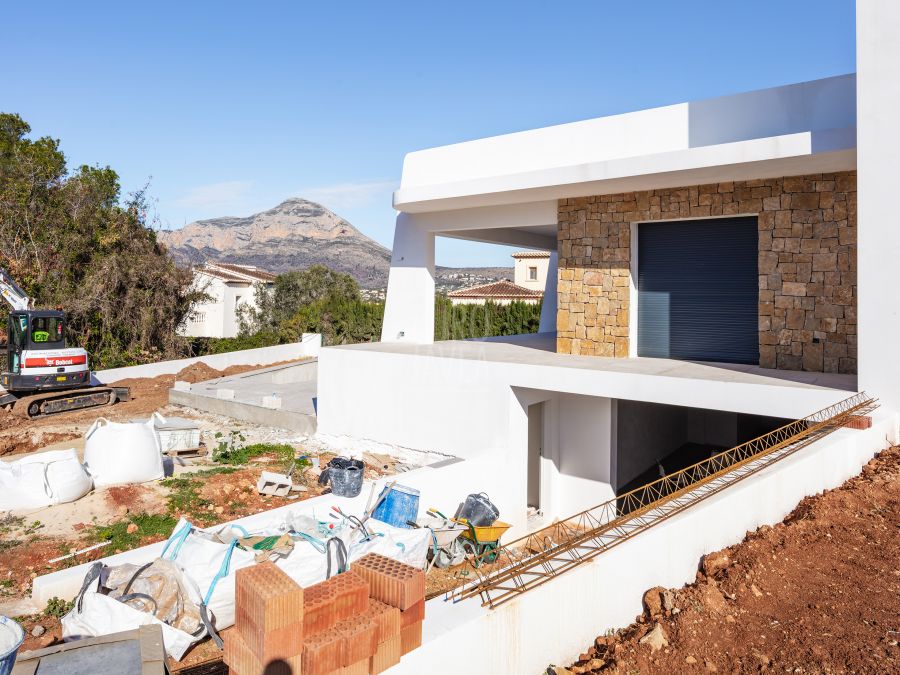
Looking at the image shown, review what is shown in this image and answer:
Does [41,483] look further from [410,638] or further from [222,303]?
[222,303]

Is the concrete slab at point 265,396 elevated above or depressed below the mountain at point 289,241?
below

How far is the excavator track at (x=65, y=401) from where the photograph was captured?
51.9ft

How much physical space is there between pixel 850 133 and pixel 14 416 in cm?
1870

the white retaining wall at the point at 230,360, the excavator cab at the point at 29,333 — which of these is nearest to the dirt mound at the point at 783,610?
the excavator cab at the point at 29,333

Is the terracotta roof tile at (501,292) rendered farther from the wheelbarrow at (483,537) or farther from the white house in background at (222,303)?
the wheelbarrow at (483,537)

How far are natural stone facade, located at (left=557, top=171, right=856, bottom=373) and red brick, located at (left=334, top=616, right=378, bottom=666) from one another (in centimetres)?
1000

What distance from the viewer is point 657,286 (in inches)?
496

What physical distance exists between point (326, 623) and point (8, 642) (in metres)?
1.37

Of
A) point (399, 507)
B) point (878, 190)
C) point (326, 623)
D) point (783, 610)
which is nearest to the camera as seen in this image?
point (326, 623)

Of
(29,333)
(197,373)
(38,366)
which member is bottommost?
(197,373)

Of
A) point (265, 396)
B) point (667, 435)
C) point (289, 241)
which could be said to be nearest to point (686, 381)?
point (667, 435)

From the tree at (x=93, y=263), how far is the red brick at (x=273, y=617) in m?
23.2

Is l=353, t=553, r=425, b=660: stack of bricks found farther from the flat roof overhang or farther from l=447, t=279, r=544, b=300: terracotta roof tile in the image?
l=447, t=279, r=544, b=300: terracotta roof tile

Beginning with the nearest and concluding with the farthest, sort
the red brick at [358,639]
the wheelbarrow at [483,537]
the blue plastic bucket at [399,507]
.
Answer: the red brick at [358,639]
the blue plastic bucket at [399,507]
the wheelbarrow at [483,537]
